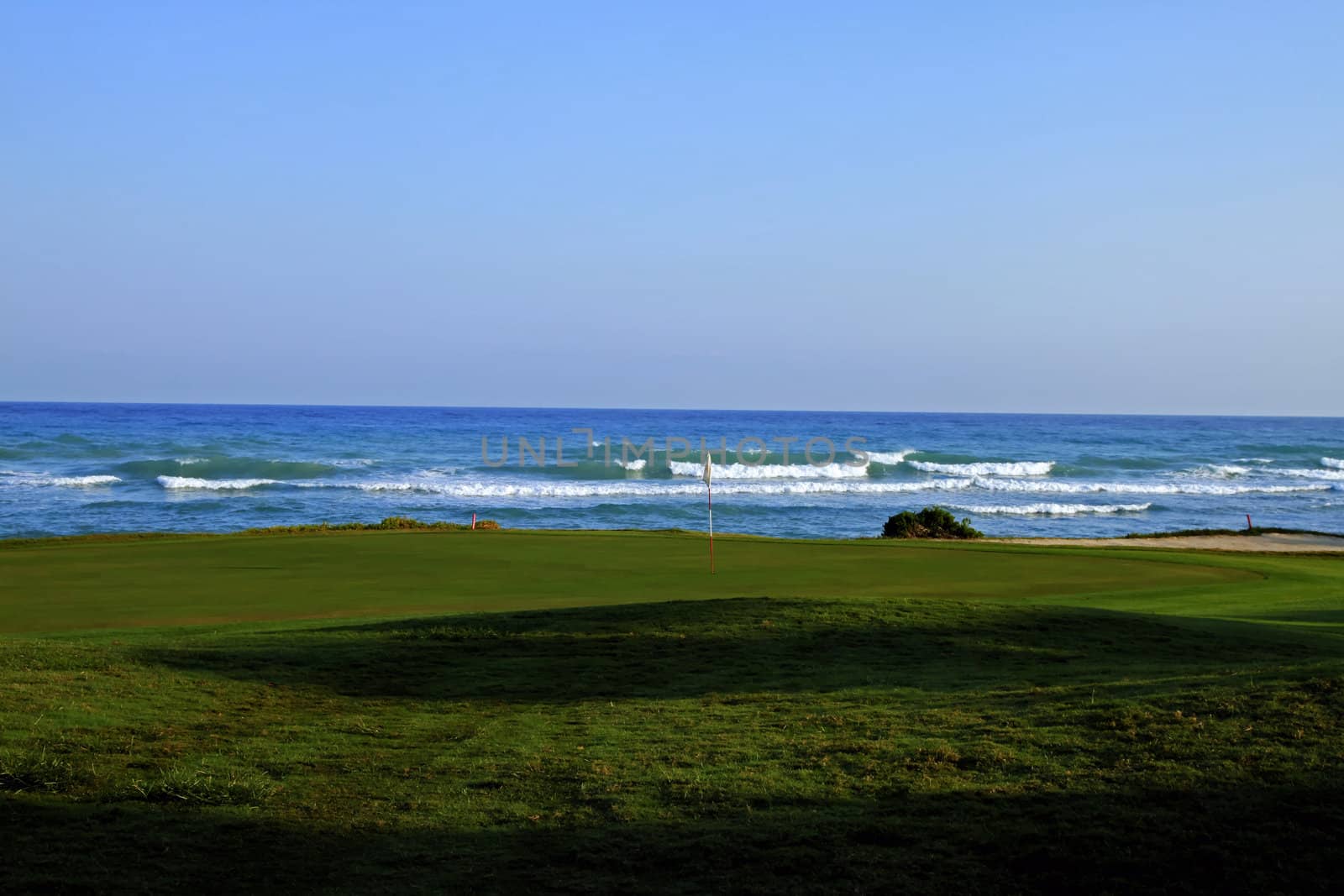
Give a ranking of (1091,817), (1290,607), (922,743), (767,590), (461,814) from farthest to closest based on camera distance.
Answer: (767,590) < (1290,607) < (922,743) < (461,814) < (1091,817)

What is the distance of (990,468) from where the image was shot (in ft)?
203

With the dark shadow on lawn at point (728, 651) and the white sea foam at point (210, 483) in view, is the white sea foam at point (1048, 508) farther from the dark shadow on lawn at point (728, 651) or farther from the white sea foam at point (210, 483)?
the dark shadow on lawn at point (728, 651)

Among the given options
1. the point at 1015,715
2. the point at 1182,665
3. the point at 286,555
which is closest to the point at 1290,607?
the point at 1182,665

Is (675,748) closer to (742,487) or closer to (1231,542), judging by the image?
(1231,542)

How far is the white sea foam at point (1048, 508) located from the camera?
38.9 metres

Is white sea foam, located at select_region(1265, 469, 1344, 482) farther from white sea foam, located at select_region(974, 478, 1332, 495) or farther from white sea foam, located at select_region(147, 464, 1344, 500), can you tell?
white sea foam, located at select_region(974, 478, 1332, 495)

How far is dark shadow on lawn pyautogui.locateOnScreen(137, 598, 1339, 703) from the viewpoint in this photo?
814cm

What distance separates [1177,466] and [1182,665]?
6009 centimetres

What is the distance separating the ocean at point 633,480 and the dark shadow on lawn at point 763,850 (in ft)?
88.9

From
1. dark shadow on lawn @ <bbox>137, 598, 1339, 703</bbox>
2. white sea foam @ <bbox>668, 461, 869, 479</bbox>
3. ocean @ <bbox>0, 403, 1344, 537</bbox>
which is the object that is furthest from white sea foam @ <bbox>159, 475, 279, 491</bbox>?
dark shadow on lawn @ <bbox>137, 598, 1339, 703</bbox>

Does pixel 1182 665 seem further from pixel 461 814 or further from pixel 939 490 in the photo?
pixel 939 490

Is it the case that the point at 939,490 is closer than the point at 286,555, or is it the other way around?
the point at 286,555

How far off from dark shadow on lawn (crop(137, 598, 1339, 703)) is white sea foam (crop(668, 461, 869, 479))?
1670 inches

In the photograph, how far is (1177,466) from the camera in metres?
62.4
